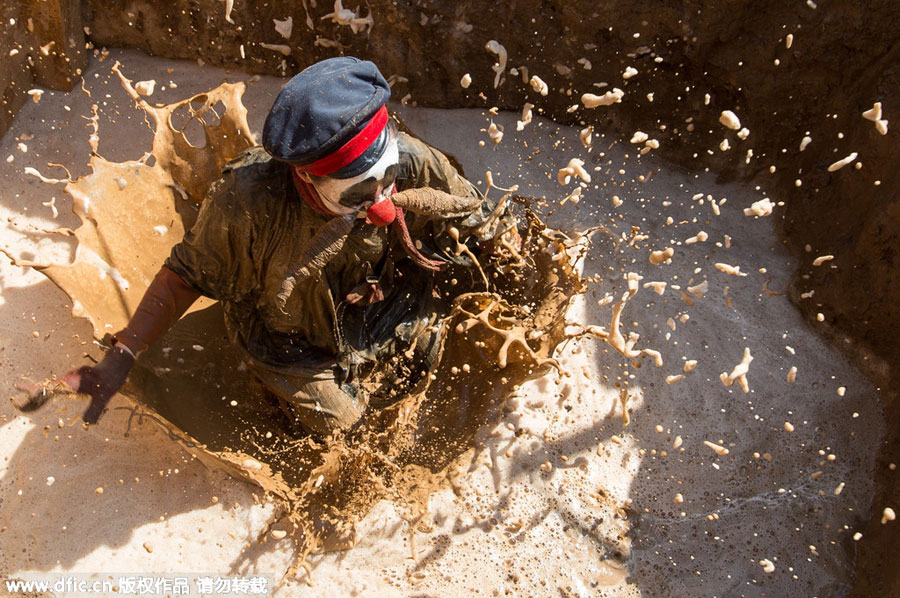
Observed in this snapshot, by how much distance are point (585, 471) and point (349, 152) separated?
1.51 m

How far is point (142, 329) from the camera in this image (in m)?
2.05

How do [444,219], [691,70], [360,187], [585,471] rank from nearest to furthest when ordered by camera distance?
1. [360,187]
2. [444,219]
3. [585,471]
4. [691,70]

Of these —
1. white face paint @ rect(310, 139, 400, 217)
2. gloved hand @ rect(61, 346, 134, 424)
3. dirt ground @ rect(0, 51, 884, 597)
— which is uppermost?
white face paint @ rect(310, 139, 400, 217)

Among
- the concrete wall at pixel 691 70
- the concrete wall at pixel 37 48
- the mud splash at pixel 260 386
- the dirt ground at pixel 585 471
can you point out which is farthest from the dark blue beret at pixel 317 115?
the concrete wall at pixel 37 48

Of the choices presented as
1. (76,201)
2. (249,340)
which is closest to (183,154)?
(76,201)

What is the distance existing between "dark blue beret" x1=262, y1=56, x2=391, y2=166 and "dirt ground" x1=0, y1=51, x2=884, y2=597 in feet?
4.06

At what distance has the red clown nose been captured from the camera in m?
1.87

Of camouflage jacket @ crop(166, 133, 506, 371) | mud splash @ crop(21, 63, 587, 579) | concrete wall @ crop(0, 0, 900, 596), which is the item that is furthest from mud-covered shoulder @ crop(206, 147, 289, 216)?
concrete wall @ crop(0, 0, 900, 596)

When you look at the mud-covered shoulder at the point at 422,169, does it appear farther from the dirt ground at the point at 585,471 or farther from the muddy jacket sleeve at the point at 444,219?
the dirt ground at the point at 585,471

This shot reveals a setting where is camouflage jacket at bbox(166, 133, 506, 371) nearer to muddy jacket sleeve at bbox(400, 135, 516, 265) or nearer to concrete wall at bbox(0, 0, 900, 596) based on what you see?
muddy jacket sleeve at bbox(400, 135, 516, 265)

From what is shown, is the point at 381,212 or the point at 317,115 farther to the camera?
the point at 381,212

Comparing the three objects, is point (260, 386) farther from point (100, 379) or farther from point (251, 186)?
point (251, 186)

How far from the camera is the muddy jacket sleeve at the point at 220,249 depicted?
75.4 inches

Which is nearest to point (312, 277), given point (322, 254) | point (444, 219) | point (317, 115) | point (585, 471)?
point (322, 254)
